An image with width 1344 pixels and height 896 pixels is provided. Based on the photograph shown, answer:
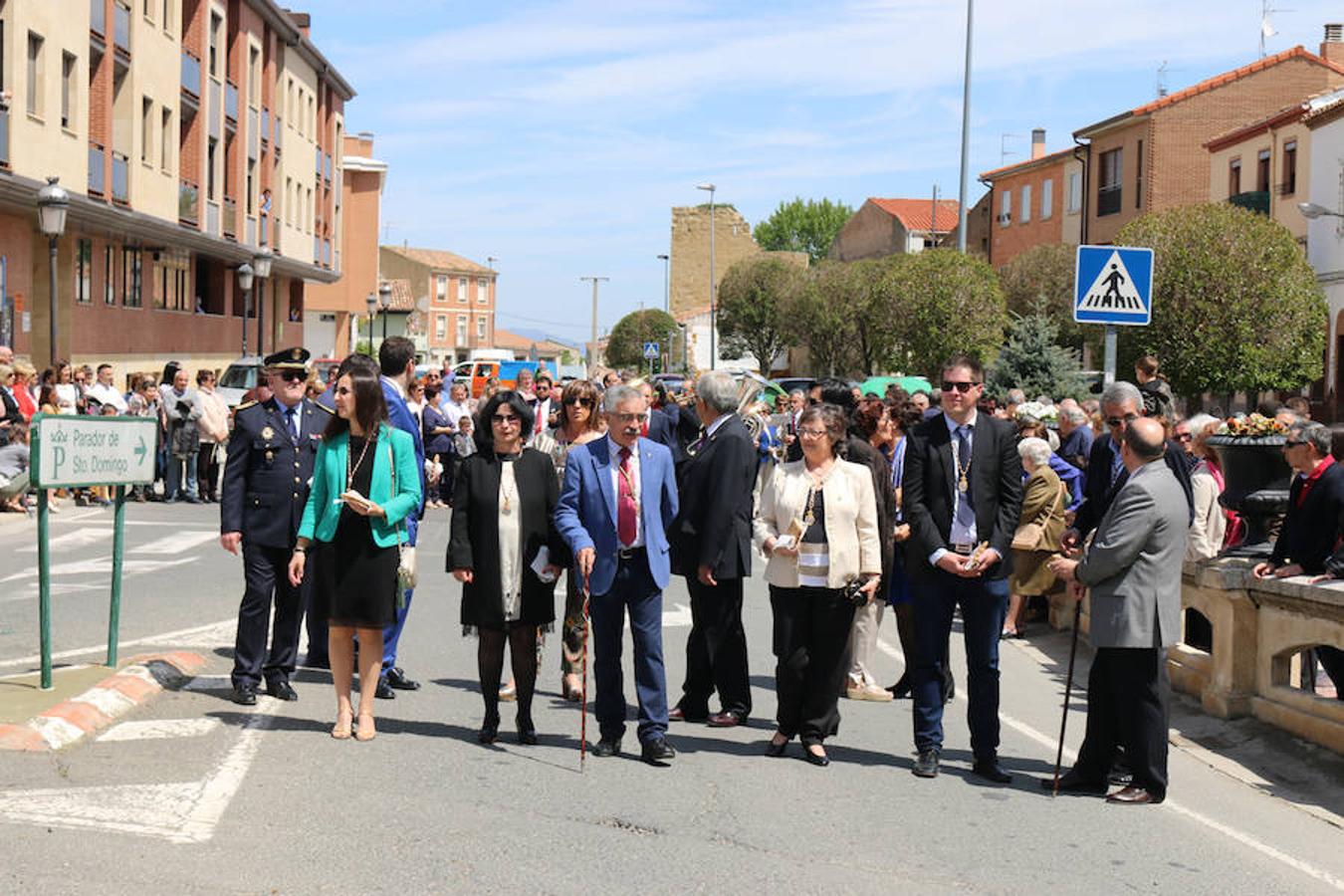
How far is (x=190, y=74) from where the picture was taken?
39.7 metres

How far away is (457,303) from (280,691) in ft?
467

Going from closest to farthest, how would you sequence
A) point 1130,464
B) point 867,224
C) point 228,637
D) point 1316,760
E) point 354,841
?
point 354,841 → point 1130,464 → point 1316,760 → point 228,637 → point 867,224

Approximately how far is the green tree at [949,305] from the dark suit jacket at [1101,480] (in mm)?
33242

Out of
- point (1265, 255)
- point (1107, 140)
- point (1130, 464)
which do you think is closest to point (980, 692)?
point (1130, 464)

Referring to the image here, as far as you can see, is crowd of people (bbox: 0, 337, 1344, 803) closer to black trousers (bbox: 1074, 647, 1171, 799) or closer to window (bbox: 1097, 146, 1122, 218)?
black trousers (bbox: 1074, 647, 1171, 799)

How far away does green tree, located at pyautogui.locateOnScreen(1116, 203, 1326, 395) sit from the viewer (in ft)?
106

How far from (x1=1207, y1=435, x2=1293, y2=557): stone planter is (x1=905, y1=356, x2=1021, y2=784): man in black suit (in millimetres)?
3315

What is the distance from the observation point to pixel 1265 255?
1275 inches

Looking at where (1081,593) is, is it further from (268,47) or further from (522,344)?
(522,344)

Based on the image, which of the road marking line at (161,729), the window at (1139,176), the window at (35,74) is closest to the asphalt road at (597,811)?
the road marking line at (161,729)

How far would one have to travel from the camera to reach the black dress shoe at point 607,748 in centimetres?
801

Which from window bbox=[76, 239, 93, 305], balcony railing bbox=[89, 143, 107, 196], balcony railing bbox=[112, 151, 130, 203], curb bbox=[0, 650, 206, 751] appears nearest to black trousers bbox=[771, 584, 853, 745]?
curb bbox=[0, 650, 206, 751]

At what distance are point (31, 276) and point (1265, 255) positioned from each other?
81.4 feet

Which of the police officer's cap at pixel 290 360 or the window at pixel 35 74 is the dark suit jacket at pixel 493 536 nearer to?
the police officer's cap at pixel 290 360
